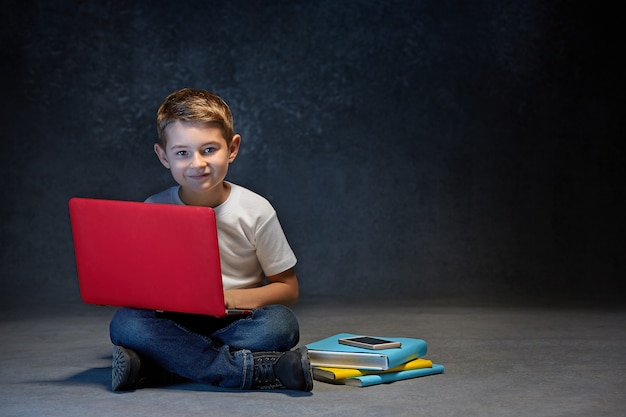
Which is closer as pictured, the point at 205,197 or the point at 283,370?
the point at 283,370

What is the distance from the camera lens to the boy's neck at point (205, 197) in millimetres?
2395

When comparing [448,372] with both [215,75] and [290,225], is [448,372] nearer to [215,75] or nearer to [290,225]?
[290,225]

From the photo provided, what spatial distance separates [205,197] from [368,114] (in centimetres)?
197

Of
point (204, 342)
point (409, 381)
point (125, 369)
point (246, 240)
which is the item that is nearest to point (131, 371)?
point (125, 369)

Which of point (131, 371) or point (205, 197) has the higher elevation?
point (205, 197)

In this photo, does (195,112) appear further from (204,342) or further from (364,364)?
(364,364)

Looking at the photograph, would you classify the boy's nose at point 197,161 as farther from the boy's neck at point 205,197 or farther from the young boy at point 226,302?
the boy's neck at point 205,197

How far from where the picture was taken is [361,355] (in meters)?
2.27

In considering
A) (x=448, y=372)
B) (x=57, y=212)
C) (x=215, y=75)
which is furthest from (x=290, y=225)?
(x=448, y=372)

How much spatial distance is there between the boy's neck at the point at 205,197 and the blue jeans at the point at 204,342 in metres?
0.29

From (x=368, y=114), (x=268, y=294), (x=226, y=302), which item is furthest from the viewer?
(x=368, y=114)

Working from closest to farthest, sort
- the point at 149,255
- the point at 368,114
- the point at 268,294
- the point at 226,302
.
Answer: the point at 149,255 < the point at 226,302 < the point at 268,294 < the point at 368,114

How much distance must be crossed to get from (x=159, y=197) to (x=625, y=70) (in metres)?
2.59

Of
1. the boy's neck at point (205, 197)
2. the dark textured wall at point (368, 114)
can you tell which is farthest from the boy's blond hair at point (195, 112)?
the dark textured wall at point (368, 114)
